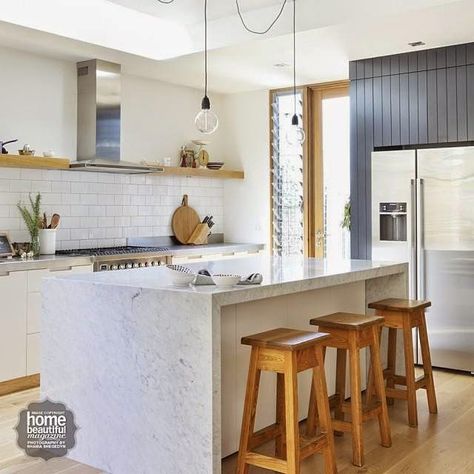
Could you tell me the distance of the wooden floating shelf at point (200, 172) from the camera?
6.39m

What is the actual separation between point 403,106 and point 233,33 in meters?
1.58

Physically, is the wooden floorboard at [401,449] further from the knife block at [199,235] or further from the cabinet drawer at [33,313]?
the knife block at [199,235]

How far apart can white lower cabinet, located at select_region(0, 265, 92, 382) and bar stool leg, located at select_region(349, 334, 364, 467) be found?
2.46 metres

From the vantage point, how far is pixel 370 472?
320 centimetres

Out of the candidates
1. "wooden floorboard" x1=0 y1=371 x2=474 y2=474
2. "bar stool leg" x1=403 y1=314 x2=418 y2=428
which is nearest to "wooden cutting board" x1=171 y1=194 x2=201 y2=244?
"wooden floorboard" x1=0 y1=371 x2=474 y2=474

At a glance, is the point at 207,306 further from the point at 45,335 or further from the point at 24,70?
the point at 24,70

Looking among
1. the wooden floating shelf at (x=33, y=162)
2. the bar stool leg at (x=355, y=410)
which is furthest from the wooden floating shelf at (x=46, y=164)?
the bar stool leg at (x=355, y=410)

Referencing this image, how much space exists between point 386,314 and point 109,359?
1.81 meters

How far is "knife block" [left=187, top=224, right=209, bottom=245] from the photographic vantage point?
6.94 metres

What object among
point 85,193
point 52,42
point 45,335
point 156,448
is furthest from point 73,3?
point 156,448

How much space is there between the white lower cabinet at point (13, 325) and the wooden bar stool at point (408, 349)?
100.0 inches

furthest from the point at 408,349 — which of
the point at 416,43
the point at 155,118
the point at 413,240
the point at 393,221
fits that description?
the point at 155,118

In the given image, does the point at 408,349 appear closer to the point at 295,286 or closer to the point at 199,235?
the point at 295,286

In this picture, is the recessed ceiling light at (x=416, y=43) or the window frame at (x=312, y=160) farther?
the window frame at (x=312, y=160)
